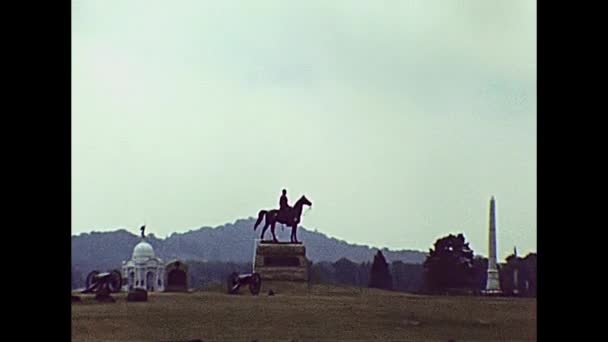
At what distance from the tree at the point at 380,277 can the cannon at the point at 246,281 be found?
0.88 meters

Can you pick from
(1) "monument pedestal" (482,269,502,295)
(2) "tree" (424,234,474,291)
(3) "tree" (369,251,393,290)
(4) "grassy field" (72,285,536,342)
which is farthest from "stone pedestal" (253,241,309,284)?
(1) "monument pedestal" (482,269,502,295)

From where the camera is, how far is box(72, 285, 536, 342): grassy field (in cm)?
482

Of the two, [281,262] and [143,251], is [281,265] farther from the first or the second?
[143,251]

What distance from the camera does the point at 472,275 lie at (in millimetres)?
5254

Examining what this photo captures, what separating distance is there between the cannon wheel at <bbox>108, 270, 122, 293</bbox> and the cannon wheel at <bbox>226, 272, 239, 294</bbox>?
637 millimetres

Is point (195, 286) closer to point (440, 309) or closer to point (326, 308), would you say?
point (326, 308)

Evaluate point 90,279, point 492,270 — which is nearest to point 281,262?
point 90,279

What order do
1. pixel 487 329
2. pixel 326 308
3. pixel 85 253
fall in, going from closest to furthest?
pixel 85 253, pixel 487 329, pixel 326 308

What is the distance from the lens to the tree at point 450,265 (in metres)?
4.55

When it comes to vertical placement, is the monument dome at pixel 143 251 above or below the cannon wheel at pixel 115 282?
above

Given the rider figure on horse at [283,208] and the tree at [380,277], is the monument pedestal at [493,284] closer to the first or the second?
the tree at [380,277]

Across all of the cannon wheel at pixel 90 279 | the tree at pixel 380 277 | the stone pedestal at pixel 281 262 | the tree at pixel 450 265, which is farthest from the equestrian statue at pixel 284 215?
the cannon wheel at pixel 90 279
